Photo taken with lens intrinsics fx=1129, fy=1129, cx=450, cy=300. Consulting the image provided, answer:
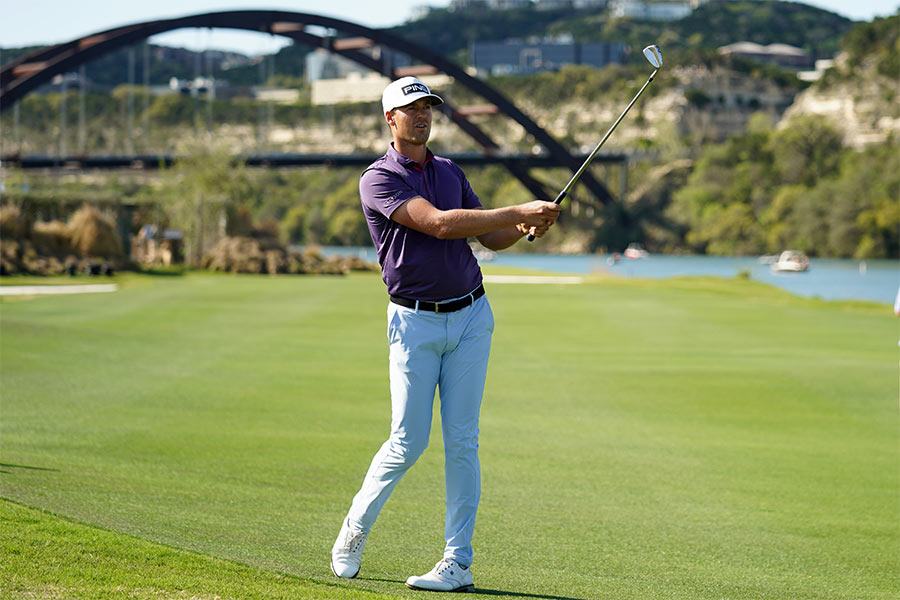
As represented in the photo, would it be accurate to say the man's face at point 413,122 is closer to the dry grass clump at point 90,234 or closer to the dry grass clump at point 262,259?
the dry grass clump at point 90,234

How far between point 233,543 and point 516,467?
306 centimetres

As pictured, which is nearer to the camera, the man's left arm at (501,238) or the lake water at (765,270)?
the man's left arm at (501,238)

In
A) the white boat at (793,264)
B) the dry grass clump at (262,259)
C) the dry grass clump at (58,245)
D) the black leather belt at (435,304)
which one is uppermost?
the black leather belt at (435,304)

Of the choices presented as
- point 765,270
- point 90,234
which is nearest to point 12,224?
point 90,234

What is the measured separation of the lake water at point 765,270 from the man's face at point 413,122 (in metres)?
47.0

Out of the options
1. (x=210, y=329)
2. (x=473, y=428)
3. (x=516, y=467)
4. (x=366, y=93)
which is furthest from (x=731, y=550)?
(x=366, y=93)

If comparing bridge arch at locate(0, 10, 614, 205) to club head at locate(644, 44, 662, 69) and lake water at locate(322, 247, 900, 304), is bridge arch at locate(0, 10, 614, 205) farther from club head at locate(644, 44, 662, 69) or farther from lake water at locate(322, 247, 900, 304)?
club head at locate(644, 44, 662, 69)

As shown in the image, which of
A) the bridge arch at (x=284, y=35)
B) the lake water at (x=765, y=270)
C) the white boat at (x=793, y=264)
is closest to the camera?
the lake water at (x=765, y=270)

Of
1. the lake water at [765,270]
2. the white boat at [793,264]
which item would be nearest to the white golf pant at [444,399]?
the lake water at [765,270]

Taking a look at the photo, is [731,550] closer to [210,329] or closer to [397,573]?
[397,573]

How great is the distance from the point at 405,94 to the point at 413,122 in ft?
0.39

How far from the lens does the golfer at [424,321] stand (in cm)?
469

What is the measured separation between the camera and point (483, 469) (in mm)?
7883

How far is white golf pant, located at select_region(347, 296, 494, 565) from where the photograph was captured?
4754 mm
